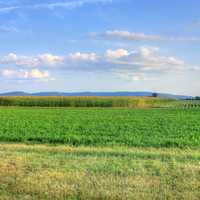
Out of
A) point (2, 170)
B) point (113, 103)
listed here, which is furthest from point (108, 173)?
point (113, 103)

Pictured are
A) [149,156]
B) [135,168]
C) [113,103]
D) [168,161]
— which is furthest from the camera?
[113,103]

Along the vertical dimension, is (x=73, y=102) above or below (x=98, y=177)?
above

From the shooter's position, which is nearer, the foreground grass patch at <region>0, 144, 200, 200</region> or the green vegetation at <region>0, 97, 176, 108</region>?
the foreground grass patch at <region>0, 144, 200, 200</region>

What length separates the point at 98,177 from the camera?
7.75m

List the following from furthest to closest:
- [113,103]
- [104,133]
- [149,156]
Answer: [113,103] < [104,133] < [149,156]

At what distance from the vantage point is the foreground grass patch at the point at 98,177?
6.64 metres

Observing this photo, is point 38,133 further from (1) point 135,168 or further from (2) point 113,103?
(2) point 113,103

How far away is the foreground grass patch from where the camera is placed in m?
6.64

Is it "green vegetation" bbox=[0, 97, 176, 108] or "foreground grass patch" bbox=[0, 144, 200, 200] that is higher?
"green vegetation" bbox=[0, 97, 176, 108]

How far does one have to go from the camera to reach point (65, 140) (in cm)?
1627

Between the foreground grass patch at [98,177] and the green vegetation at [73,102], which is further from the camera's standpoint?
the green vegetation at [73,102]

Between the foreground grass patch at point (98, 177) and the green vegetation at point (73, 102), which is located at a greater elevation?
the green vegetation at point (73, 102)

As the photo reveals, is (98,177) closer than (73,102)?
Yes

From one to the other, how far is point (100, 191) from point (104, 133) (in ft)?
38.9
